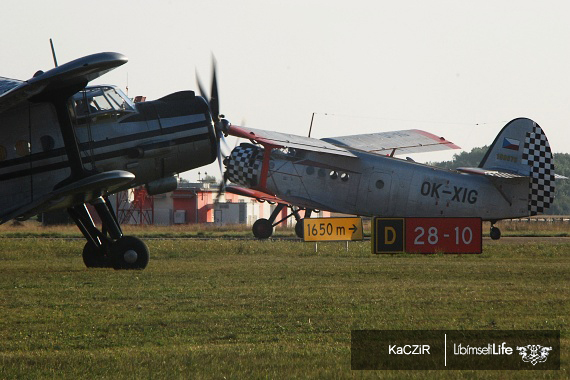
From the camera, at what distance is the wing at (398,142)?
3809 cm

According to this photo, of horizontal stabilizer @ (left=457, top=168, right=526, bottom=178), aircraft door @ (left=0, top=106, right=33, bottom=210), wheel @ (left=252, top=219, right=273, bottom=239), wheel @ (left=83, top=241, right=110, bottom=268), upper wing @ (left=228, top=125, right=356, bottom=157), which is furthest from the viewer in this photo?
wheel @ (left=252, top=219, right=273, bottom=239)

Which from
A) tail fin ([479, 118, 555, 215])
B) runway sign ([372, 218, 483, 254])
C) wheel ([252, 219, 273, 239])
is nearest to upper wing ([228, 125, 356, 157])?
wheel ([252, 219, 273, 239])

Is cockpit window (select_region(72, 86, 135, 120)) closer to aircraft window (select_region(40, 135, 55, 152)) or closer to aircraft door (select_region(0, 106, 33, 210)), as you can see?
aircraft window (select_region(40, 135, 55, 152))

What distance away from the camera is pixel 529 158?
3170cm

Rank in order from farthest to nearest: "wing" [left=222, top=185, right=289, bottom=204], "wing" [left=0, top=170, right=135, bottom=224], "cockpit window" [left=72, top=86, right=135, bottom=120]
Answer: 1. "wing" [left=222, top=185, right=289, bottom=204]
2. "cockpit window" [left=72, top=86, right=135, bottom=120]
3. "wing" [left=0, top=170, right=135, bottom=224]

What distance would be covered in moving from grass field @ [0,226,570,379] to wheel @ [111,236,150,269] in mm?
325

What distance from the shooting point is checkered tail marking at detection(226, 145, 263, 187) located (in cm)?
3425

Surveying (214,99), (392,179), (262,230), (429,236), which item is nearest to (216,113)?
(214,99)

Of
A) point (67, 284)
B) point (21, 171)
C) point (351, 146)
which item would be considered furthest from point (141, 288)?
point (351, 146)

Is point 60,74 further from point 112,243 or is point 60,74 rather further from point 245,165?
point 245,165

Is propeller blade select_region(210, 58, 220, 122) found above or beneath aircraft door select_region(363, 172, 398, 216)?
above

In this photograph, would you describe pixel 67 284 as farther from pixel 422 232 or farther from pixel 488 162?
pixel 488 162

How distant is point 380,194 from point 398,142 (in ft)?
22.8

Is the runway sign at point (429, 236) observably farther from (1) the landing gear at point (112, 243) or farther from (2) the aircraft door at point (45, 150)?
(2) the aircraft door at point (45, 150)
